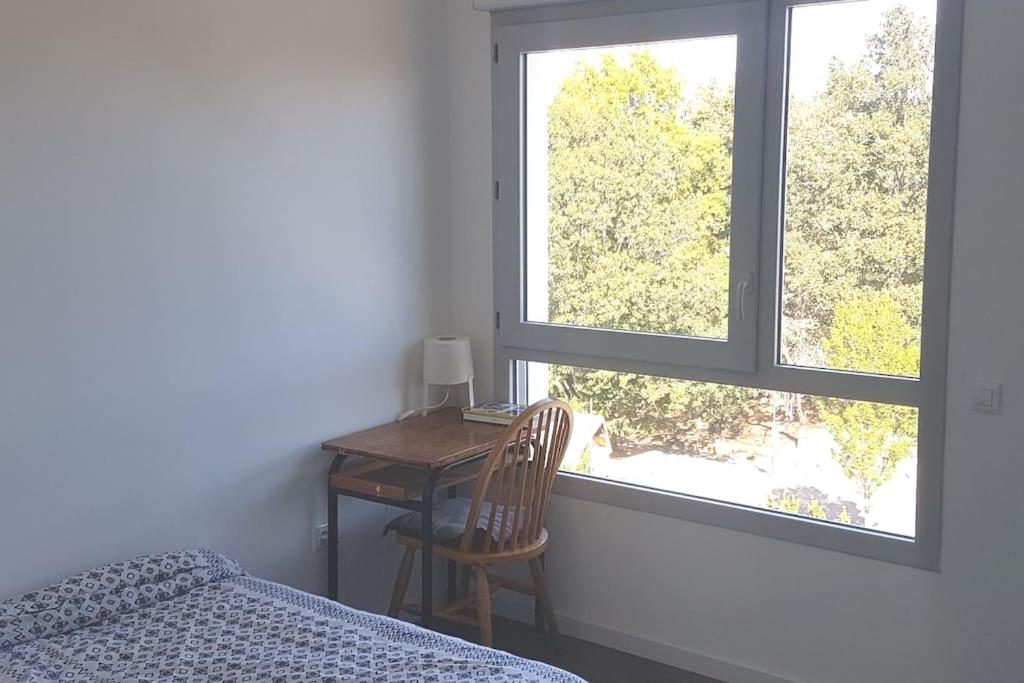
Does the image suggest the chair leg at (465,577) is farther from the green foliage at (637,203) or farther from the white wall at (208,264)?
the green foliage at (637,203)

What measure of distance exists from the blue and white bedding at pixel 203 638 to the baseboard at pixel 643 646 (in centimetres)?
120

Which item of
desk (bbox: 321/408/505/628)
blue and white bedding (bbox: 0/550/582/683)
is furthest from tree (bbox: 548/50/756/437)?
blue and white bedding (bbox: 0/550/582/683)

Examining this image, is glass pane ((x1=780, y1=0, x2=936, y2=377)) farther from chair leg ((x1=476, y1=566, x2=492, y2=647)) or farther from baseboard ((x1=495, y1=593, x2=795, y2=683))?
chair leg ((x1=476, y1=566, x2=492, y2=647))

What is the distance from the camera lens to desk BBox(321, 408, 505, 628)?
9.96ft

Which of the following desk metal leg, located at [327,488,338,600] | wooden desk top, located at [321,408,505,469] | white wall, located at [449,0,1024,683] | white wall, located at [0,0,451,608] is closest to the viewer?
white wall, located at [0,0,451,608]

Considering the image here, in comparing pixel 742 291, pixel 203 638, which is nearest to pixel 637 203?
pixel 742 291

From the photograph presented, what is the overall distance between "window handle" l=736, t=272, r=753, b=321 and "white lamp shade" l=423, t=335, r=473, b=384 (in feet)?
3.38

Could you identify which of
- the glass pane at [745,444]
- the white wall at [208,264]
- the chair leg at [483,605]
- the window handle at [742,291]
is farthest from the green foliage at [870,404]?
the white wall at [208,264]

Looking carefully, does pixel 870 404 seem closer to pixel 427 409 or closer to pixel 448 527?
pixel 448 527

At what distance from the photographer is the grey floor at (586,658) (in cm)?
329

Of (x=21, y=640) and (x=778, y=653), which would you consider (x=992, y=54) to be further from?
(x=21, y=640)

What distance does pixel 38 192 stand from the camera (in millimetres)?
2393

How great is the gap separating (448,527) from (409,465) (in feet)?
0.83

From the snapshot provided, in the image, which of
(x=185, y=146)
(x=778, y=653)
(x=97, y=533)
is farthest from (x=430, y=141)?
(x=778, y=653)
